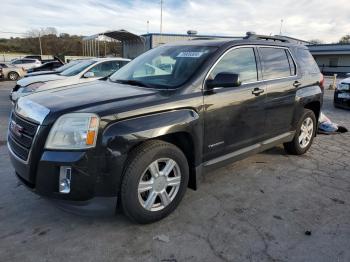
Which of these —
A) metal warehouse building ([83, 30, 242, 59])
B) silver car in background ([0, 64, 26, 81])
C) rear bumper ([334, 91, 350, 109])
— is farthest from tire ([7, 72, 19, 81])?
rear bumper ([334, 91, 350, 109])

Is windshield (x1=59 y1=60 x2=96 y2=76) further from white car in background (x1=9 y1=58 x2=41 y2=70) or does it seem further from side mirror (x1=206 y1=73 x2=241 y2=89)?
white car in background (x1=9 y1=58 x2=41 y2=70)

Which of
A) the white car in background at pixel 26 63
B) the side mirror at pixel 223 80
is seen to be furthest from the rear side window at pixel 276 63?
the white car in background at pixel 26 63

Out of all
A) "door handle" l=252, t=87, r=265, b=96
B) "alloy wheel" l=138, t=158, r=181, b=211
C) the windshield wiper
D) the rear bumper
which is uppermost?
the windshield wiper

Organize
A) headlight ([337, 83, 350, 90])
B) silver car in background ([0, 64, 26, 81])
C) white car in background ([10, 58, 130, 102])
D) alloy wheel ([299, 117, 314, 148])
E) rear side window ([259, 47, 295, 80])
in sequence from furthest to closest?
silver car in background ([0, 64, 26, 81]), headlight ([337, 83, 350, 90]), white car in background ([10, 58, 130, 102]), alloy wheel ([299, 117, 314, 148]), rear side window ([259, 47, 295, 80])

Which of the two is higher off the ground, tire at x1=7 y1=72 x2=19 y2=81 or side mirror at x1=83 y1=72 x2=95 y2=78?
side mirror at x1=83 y1=72 x2=95 y2=78

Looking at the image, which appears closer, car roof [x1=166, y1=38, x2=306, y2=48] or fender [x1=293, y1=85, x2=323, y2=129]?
car roof [x1=166, y1=38, x2=306, y2=48]

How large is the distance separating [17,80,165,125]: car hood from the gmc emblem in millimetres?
182

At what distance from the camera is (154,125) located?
2.91 m

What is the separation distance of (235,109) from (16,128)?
2395 millimetres

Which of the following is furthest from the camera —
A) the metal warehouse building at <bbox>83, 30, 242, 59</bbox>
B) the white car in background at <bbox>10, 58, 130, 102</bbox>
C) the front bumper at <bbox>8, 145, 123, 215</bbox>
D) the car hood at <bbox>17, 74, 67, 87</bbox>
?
the metal warehouse building at <bbox>83, 30, 242, 59</bbox>

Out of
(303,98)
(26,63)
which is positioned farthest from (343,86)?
(26,63)

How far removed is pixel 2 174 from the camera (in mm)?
4305

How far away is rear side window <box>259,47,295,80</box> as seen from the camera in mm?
4262

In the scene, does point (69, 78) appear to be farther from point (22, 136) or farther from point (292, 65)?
point (292, 65)
